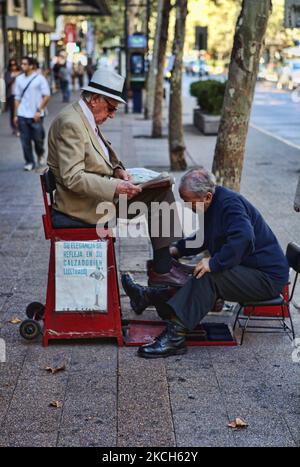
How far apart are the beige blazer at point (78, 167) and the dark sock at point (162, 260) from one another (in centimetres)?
51

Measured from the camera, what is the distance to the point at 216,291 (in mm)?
5812

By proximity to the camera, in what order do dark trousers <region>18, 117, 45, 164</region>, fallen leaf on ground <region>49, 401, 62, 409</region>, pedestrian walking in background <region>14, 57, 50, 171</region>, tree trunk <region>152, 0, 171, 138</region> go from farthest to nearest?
tree trunk <region>152, 0, 171, 138</region> → dark trousers <region>18, 117, 45, 164</region> → pedestrian walking in background <region>14, 57, 50, 171</region> → fallen leaf on ground <region>49, 401, 62, 409</region>

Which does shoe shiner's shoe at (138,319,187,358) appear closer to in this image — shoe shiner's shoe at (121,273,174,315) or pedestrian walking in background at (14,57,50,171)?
shoe shiner's shoe at (121,273,174,315)

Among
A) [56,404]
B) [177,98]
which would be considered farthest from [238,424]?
[177,98]

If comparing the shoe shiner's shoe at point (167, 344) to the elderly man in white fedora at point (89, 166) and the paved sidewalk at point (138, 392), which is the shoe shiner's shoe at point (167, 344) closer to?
the paved sidewalk at point (138, 392)

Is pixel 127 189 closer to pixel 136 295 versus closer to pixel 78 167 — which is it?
pixel 78 167

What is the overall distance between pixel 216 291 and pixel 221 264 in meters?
0.21

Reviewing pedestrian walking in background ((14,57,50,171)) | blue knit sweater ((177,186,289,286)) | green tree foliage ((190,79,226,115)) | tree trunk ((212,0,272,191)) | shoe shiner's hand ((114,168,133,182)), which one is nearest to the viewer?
blue knit sweater ((177,186,289,286))

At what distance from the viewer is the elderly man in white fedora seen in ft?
18.8

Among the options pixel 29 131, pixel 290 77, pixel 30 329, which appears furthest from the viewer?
pixel 290 77

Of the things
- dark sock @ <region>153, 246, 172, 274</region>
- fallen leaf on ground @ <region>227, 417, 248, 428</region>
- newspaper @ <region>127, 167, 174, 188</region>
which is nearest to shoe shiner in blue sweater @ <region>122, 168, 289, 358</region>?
newspaper @ <region>127, 167, 174, 188</region>

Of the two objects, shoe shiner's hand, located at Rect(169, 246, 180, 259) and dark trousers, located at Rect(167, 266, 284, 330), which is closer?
dark trousers, located at Rect(167, 266, 284, 330)

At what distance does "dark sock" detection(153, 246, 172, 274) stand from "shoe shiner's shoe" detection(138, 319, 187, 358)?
0.55 meters

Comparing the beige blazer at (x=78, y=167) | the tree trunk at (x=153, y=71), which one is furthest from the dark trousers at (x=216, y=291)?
the tree trunk at (x=153, y=71)
